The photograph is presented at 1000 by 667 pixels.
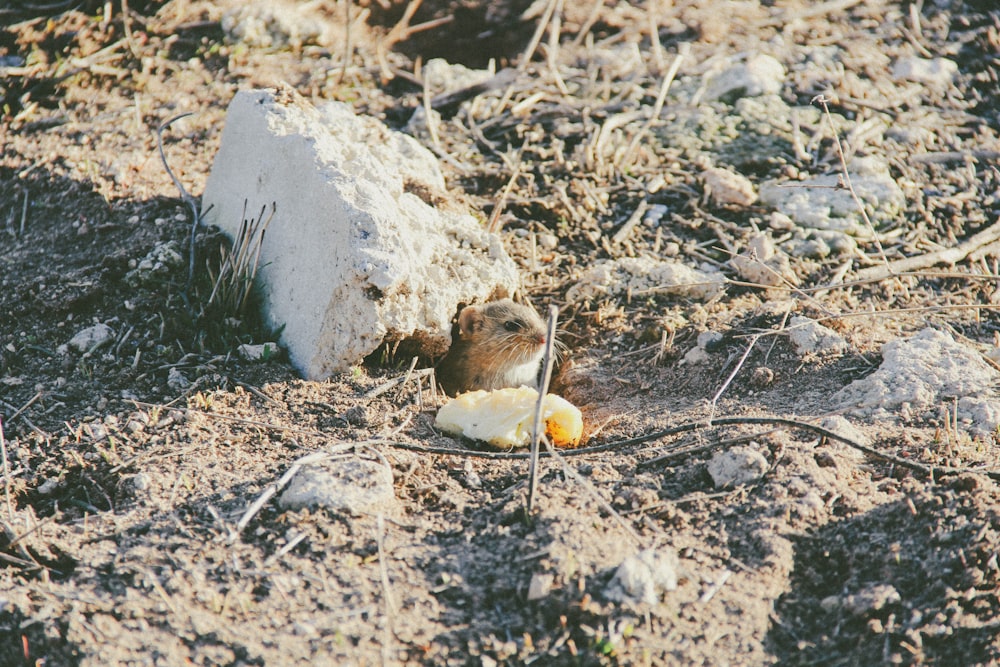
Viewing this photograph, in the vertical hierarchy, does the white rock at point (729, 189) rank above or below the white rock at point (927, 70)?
below

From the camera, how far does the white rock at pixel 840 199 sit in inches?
215

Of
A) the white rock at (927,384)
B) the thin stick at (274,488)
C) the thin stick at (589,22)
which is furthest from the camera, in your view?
the thin stick at (589,22)

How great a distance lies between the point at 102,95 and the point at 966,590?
5.93 m

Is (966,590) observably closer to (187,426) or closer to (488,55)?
(187,426)

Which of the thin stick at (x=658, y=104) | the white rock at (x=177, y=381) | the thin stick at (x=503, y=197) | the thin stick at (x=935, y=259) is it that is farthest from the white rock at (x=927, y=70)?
the white rock at (x=177, y=381)

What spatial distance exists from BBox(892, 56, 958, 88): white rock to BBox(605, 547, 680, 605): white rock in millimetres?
5579

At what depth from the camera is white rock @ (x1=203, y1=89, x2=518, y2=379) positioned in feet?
13.5

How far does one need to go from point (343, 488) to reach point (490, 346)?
6.95ft

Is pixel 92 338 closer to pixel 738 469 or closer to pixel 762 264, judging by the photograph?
pixel 738 469

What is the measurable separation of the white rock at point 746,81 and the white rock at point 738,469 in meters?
3.94

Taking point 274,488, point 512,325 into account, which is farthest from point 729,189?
point 274,488

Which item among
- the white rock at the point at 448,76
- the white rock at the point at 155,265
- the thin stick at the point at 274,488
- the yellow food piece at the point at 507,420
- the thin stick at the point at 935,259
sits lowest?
the thin stick at the point at 935,259

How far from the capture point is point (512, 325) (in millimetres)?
5086

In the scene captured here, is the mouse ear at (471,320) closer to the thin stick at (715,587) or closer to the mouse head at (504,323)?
the mouse head at (504,323)
